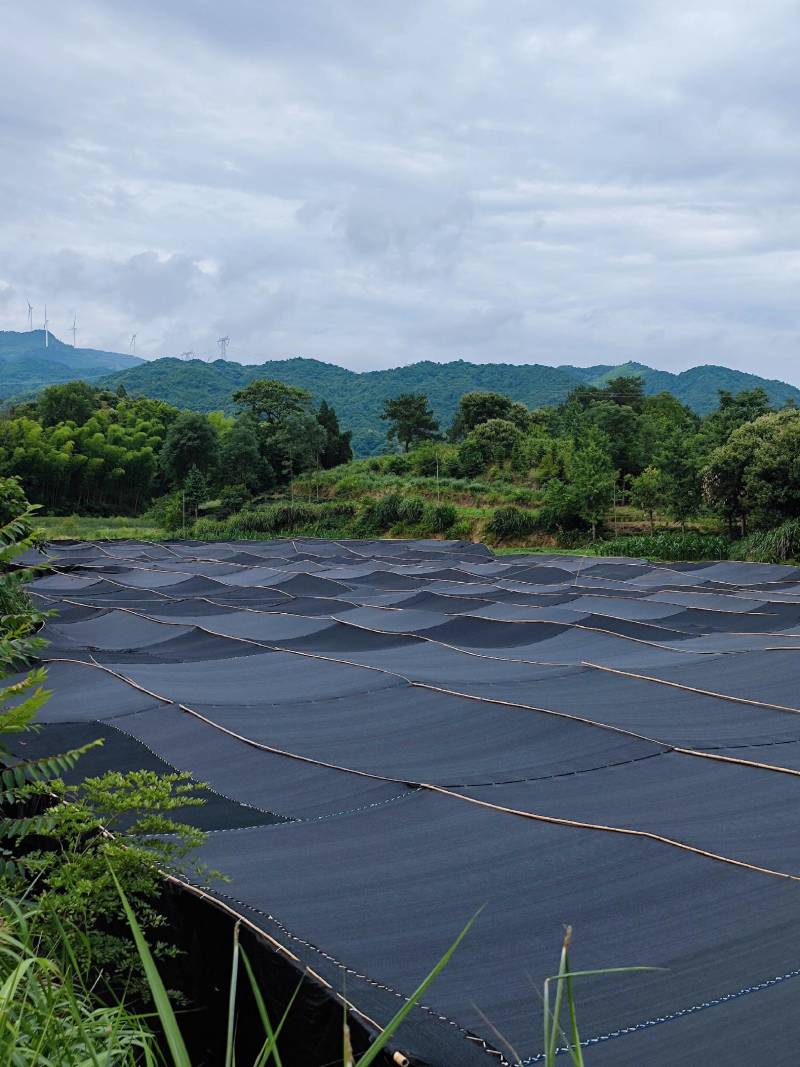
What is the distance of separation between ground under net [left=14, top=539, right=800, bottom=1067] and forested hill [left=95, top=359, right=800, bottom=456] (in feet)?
206

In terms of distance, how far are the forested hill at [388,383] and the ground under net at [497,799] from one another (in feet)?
206

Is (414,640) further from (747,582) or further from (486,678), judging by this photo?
(747,582)

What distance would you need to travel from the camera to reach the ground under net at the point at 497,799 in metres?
3.40

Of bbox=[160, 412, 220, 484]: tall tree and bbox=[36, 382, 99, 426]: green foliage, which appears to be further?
bbox=[36, 382, 99, 426]: green foliage

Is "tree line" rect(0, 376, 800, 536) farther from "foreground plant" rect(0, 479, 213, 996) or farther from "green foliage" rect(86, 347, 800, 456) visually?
"green foliage" rect(86, 347, 800, 456)

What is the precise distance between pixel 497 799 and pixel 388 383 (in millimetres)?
80819

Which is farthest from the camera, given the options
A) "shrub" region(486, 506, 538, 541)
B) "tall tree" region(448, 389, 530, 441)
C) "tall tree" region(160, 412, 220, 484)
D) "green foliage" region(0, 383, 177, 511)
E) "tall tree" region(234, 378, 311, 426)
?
"tall tree" region(234, 378, 311, 426)

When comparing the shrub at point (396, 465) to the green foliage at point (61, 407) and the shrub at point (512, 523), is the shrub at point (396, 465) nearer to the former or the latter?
the shrub at point (512, 523)

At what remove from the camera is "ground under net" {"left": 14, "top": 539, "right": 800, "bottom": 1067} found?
3.40m

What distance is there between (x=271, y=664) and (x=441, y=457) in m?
30.6

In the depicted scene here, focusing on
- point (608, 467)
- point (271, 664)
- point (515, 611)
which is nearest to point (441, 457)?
point (608, 467)

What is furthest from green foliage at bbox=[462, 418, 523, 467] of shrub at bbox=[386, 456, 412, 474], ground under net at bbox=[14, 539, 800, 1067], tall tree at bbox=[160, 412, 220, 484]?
ground under net at bbox=[14, 539, 800, 1067]

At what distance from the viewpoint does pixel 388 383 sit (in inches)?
3346

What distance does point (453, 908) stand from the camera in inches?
163
